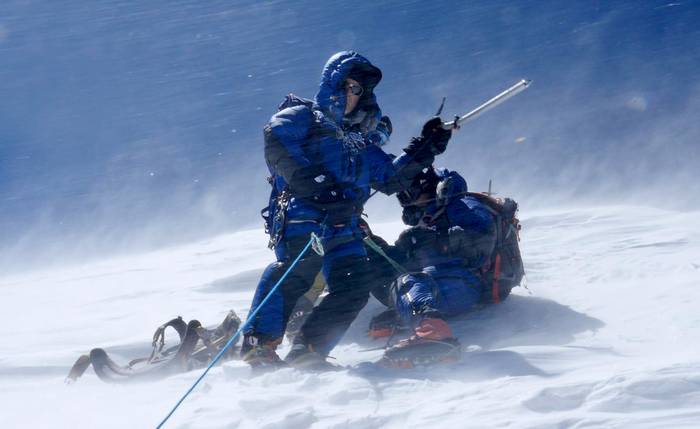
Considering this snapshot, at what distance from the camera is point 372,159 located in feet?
16.7

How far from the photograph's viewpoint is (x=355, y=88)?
198 inches

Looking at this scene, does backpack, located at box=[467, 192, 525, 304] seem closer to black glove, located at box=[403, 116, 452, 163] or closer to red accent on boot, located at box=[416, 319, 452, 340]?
black glove, located at box=[403, 116, 452, 163]

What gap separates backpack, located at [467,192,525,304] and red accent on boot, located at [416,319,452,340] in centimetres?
100

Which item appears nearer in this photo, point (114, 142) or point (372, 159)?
point (372, 159)

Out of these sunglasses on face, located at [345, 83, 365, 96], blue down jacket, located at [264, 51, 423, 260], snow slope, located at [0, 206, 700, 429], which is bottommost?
snow slope, located at [0, 206, 700, 429]

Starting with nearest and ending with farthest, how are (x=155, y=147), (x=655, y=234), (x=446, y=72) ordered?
(x=655, y=234) < (x=155, y=147) < (x=446, y=72)

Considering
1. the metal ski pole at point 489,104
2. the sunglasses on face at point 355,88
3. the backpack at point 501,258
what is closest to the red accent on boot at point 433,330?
the backpack at point 501,258

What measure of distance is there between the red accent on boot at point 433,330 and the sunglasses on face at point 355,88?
5.03ft

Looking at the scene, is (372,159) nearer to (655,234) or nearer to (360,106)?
(360,106)

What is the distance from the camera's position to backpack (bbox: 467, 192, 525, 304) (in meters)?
5.34

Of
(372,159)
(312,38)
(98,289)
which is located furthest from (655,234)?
(312,38)

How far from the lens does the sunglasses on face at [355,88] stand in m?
5.02

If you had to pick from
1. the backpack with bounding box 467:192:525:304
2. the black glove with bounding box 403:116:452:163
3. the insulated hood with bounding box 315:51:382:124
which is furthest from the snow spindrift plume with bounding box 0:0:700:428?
the insulated hood with bounding box 315:51:382:124

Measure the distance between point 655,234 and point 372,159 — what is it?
286 centimetres
